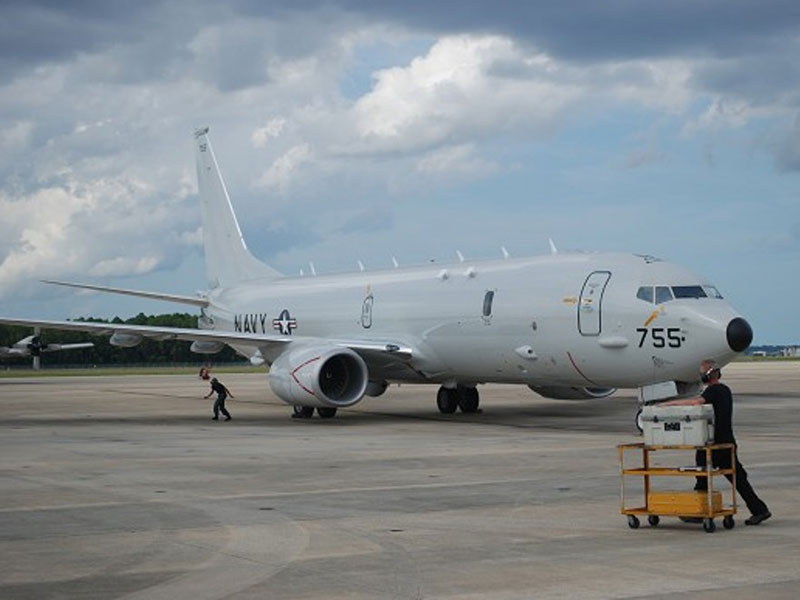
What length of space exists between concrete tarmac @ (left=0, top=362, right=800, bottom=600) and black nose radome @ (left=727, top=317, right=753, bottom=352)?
1.75 m

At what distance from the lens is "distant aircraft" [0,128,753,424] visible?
26.5 meters

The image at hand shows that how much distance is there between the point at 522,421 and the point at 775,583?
70.7 ft

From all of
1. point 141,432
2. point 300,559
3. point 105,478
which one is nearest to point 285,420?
point 141,432

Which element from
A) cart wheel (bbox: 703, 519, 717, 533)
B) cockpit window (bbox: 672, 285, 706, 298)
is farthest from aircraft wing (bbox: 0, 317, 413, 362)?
cart wheel (bbox: 703, 519, 717, 533)

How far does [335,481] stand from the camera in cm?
1800

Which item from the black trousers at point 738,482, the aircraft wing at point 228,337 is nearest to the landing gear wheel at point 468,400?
the aircraft wing at point 228,337

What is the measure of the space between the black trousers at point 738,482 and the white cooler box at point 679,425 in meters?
0.21

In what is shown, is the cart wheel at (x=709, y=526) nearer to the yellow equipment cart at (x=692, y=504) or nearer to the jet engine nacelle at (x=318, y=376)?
the yellow equipment cart at (x=692, y=504)

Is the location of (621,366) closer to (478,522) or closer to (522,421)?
(522,421)

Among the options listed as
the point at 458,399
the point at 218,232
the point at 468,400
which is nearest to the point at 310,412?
the point at 458,399

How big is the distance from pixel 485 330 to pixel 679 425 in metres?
16.8

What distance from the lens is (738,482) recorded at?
13.4m

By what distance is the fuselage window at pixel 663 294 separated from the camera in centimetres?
2672

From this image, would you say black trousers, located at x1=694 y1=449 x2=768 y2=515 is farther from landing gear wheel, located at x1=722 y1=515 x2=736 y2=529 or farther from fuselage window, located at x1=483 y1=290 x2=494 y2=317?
fuselage window, located at x1=483 y1=290 x2=494 y2=317
